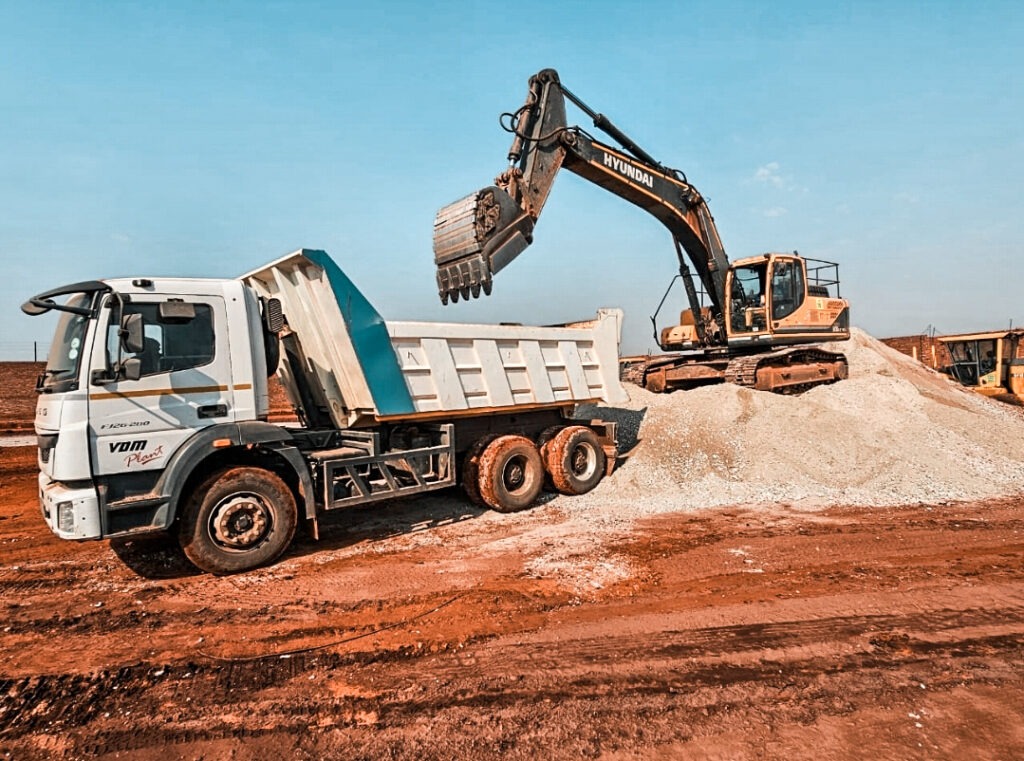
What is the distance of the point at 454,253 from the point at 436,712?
262 inches

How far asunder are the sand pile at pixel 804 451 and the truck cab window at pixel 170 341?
5016 mm

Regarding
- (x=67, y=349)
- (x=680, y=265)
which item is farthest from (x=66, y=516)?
(x=680, y=265)

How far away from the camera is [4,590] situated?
5582 millimetres

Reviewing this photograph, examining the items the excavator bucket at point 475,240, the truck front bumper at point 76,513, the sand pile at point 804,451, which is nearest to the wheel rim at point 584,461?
the sand pile at point 804,451

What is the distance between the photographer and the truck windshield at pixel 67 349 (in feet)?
17.5

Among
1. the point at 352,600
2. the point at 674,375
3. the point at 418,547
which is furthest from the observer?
the point at 674,375

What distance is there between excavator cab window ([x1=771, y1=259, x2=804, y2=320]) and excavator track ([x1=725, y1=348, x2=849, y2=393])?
1004 millimetres

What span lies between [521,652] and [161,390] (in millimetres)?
4064

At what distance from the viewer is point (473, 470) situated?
8.03 metres

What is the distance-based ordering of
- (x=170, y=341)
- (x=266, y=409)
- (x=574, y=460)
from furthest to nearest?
1. (x=574, y=460)
2. (x=266, y=409)
3. (x=170, y=341)

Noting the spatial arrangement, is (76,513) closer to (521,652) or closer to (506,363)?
(521,652)

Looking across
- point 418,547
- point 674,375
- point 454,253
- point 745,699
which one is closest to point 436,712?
point 745,699

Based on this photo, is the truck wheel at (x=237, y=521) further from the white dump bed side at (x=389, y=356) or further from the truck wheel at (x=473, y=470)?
A: the truck wheel at (x=473, y=470)

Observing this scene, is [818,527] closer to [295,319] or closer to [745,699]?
[745,699]
